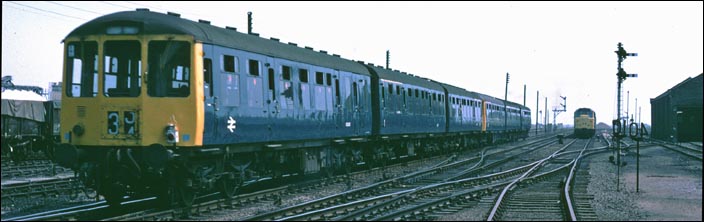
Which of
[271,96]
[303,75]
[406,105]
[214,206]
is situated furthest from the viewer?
[406,105]

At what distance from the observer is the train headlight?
11682mm

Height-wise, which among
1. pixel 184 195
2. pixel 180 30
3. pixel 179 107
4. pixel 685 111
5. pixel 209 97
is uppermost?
pixel 180 30

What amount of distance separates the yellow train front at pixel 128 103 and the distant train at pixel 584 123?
61676mm

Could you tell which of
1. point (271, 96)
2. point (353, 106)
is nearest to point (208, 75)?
point (271, 96)

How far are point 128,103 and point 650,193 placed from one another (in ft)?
39.7

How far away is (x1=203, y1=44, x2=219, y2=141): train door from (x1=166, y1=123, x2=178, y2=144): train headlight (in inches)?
22.5

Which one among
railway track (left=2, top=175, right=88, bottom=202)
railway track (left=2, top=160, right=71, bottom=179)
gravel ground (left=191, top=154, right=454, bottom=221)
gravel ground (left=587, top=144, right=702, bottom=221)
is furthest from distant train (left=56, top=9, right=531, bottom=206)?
gravel ground (left=587, top=144, right=702, bottom=221)

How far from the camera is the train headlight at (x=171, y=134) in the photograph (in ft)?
38.3

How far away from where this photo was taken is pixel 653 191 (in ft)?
56.6

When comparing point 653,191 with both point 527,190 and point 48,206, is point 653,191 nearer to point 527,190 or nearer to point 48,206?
point 527,190

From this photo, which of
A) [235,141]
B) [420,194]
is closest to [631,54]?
[420,194]

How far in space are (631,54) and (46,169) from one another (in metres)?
22.3

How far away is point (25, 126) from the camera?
2603 centimetres

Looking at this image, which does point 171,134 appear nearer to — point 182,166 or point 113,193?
point 182,166
